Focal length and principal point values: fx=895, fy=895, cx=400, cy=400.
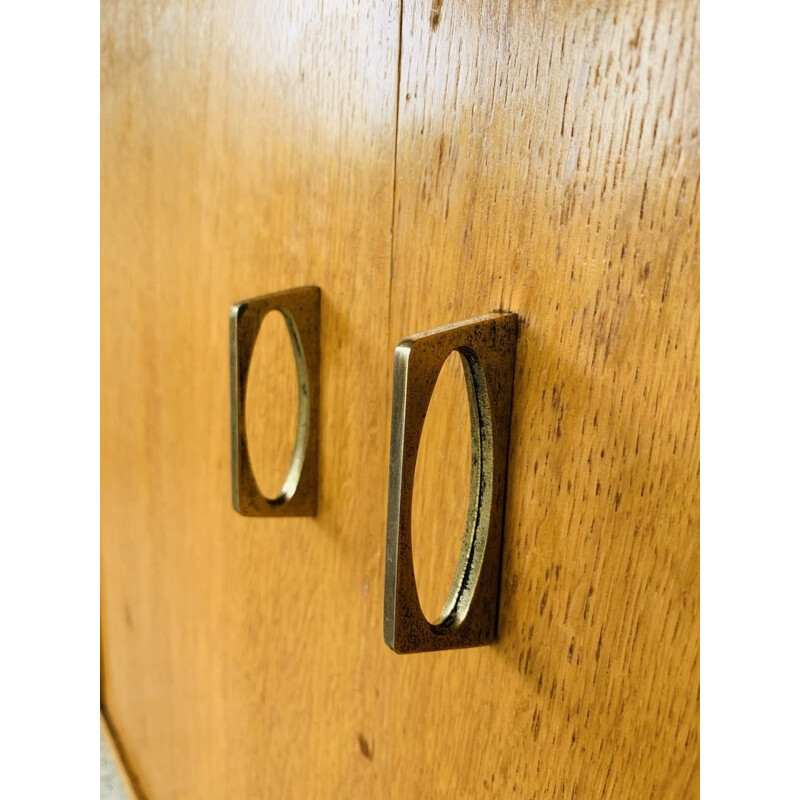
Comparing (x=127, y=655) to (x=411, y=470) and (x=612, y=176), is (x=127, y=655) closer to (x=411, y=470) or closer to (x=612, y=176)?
(x=411, y=470)

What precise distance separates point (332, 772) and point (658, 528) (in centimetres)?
34

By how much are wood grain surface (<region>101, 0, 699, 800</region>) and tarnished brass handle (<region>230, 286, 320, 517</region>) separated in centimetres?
1

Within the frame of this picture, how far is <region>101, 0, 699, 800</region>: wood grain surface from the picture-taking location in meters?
0.29

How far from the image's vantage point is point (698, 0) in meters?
0.26

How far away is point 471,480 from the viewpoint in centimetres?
36

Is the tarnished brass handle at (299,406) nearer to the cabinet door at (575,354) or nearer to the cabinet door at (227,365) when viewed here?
the cabinet door at (227,365)

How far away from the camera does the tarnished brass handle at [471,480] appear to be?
34cm

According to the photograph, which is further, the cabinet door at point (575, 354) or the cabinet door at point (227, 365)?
the cabinet door at point (227, 365)

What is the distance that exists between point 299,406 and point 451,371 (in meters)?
0.17

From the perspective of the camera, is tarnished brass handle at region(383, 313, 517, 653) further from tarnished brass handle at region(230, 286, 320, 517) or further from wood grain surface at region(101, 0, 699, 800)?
tarnished brass handle at region(230, 286, 320, 517)

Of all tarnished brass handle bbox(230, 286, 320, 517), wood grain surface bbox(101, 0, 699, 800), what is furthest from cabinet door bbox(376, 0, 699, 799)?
tarnished brass handle bbox(230, 286, 320, 517)

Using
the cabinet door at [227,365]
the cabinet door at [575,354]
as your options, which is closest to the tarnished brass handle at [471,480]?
the cabinet door at [575,354]

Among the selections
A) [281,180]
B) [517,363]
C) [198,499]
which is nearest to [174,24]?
[281,180]

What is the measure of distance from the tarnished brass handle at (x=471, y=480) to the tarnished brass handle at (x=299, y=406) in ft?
0.60
